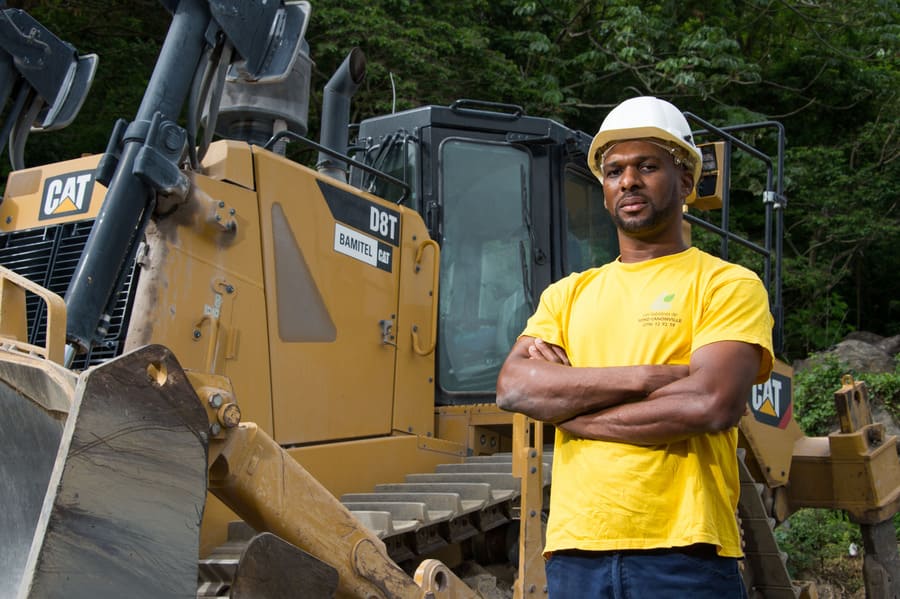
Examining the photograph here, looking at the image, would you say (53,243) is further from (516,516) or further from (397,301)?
(516,516)

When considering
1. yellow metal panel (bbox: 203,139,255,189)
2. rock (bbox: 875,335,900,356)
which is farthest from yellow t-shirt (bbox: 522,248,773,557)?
rock (bbox: 875,335,900,356)

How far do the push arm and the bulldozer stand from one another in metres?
0.85

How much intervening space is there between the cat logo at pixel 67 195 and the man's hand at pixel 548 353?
2684 mm

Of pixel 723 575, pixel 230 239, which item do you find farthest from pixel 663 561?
pixel 230 239

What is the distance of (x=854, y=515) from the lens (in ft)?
22.3

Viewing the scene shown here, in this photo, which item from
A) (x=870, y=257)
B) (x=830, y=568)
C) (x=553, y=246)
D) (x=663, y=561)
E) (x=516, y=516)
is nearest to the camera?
(x=663, y=561)

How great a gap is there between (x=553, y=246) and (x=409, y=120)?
1048 millimetres

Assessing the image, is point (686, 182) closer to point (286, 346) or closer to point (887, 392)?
point (286, 346)

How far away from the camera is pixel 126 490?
2.54m

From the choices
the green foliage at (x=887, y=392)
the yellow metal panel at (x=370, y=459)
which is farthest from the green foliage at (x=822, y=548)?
the yellow metal panel at (x=370, y=459)

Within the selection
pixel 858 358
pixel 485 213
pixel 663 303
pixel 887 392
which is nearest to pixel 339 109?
pixel 485 213

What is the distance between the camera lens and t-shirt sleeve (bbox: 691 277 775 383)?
7.70 ft

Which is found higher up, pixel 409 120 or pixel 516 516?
pixel 409 120

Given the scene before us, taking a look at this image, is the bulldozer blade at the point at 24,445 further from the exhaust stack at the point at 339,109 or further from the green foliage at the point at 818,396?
the green foliage at the point at 818,396
